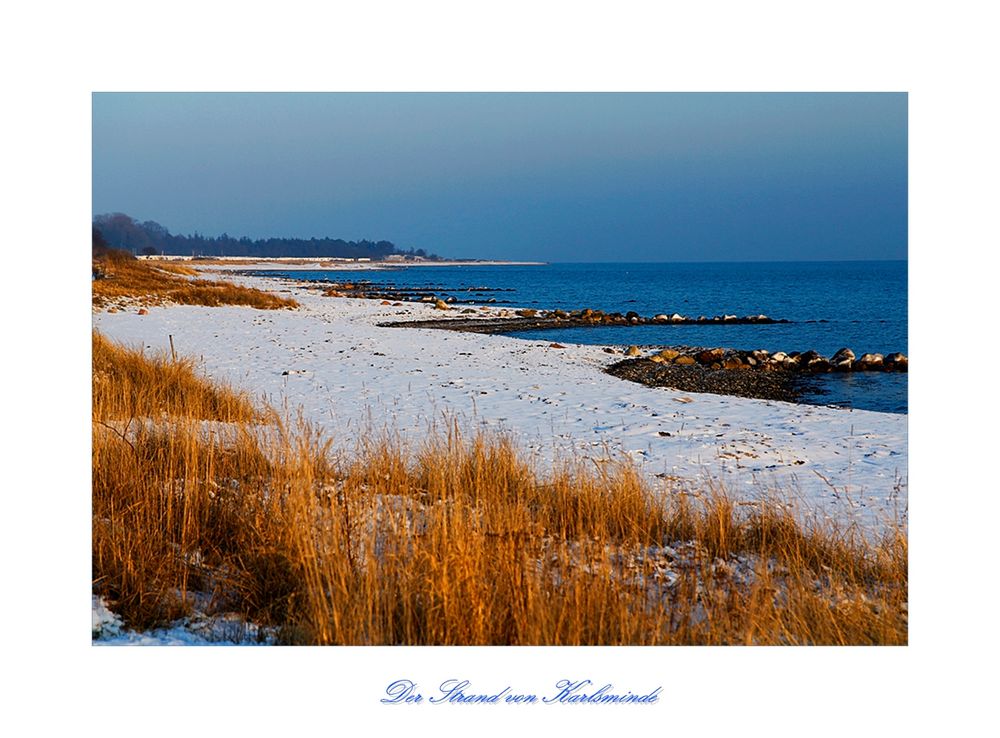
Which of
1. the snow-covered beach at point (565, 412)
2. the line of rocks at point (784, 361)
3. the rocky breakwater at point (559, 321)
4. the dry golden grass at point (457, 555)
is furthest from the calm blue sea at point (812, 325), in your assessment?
the dry golden grass at point (457, 555)

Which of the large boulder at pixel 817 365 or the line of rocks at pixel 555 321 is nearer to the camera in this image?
the large boulder at pixel 817 365

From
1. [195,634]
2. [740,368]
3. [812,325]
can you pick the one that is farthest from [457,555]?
[812,325]

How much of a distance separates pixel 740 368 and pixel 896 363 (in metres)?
3.06

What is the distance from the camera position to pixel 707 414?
984 cm

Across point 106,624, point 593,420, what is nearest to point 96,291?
point 593,420

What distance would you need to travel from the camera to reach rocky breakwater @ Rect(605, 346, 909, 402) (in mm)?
13336

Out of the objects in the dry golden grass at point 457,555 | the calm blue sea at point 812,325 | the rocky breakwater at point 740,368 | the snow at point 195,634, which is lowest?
the snow at point 195,634

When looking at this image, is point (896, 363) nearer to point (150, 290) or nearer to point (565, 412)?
point (565, 412)

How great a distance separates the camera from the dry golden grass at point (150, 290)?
1852 cm

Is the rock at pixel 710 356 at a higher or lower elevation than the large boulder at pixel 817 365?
higher

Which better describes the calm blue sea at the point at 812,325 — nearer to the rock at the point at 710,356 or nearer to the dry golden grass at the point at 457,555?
the rock at the point at 710,356
